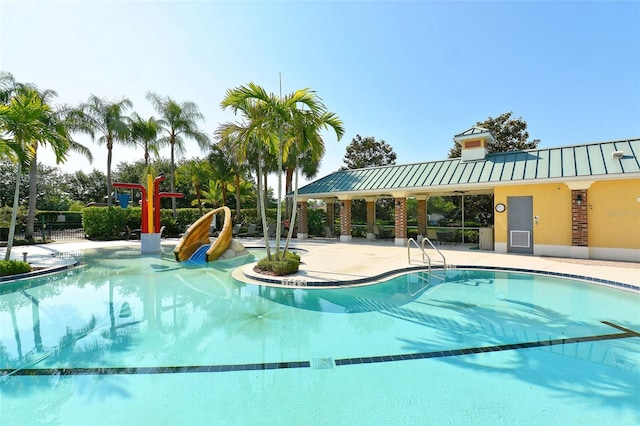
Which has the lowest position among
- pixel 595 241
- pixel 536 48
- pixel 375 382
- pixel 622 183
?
pixel 375 382

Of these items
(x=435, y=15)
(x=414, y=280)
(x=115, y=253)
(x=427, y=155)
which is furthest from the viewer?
(x=427, y=155)

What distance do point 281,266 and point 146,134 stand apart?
21311mm

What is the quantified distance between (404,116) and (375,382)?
1909 cm

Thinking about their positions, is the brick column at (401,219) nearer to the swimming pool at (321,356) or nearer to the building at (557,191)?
the building at (557,191)

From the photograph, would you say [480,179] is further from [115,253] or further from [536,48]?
[115,253]

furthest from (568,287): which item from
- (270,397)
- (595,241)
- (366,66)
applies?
(366,66)

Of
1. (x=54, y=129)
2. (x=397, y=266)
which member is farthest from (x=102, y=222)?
(x=397, y=266)

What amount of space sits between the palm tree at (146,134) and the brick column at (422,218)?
21.1 meters

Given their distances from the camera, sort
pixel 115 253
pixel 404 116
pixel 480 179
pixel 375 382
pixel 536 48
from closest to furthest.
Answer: pixel 375 382 → pixel 536 48 → pixel 480 179 → pixel 115 253 → pixel 404 116

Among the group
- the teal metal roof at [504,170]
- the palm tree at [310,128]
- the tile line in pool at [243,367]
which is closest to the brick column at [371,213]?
the teal metal roof at [504,170]

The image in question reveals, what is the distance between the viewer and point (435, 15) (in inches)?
479

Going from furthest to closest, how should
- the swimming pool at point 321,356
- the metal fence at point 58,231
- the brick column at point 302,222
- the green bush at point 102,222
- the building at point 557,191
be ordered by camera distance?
1. the metal fence at point 58,231
2. the brick column at point 302,222
3. the green bush at point 102,222
4. the building at point 557,191
5. the swimming pool at point 321,356

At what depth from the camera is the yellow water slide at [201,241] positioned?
533 inches

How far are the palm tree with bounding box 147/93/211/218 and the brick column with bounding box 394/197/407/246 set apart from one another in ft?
57.9
